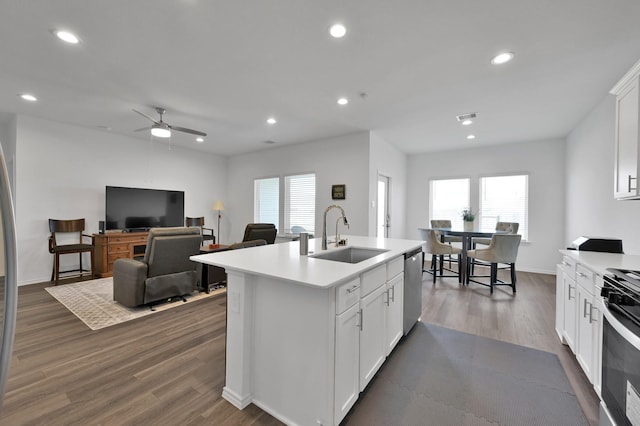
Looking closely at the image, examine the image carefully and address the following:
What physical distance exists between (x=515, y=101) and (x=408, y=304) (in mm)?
3100

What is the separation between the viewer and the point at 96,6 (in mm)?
2070

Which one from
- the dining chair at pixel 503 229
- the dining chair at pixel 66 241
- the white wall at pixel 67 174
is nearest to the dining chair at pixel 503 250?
the dining chair at pixel 503 229

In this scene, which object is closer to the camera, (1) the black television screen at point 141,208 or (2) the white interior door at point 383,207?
(1) the black television screen at point 141,208

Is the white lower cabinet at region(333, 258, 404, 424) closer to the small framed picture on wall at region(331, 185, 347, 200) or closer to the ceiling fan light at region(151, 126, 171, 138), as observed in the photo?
the small framed picture on wall at region(331, 185, 347, 200)

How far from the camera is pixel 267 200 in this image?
6.95 metres

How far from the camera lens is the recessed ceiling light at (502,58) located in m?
2.59

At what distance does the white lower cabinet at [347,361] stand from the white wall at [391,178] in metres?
3.56

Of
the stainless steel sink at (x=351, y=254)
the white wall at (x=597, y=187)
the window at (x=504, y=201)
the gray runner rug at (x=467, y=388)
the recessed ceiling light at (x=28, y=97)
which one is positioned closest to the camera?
the gray runner rug at (x=467, y=388)

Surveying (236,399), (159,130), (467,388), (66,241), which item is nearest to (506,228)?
(467,388)

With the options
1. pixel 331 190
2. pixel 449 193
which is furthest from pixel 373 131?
pixel 449 193

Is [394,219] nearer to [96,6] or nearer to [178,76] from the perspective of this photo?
[178,76]

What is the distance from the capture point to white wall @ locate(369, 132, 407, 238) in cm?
521

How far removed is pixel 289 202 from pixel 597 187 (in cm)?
527

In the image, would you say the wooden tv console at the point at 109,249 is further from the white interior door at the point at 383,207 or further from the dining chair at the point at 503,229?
the dining chair at the point at 503,229
